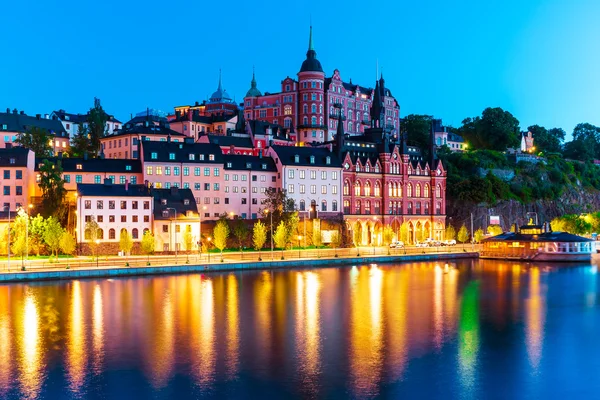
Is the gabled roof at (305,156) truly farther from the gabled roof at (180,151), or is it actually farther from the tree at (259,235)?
the tree at (259,235)

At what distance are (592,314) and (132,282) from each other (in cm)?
3574

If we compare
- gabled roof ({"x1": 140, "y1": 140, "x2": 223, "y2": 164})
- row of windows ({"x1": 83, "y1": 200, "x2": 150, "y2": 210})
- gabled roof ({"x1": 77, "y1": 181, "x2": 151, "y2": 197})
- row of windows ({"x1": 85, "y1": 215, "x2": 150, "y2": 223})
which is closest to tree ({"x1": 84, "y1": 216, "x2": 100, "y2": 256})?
row of windows ({"x1": 85, "y1": 215, "x2": 150, "y2": 223})

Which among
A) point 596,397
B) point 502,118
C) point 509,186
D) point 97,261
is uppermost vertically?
point 502,118

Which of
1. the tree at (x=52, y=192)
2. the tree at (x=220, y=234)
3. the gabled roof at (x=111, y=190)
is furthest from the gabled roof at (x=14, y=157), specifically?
the tree at (x=220, y=234)

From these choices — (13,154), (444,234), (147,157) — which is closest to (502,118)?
(444,234)

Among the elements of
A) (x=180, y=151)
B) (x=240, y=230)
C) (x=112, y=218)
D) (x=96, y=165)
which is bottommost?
(x=240, y=230)

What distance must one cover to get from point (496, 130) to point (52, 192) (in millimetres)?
90406

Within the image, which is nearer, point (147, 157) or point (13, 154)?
point (13, 154)

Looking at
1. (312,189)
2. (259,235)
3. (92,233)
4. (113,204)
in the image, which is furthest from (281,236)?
(92,233)

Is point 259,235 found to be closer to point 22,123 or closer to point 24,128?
point 24,128

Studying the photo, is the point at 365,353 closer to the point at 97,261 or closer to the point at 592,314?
the point at 592,314

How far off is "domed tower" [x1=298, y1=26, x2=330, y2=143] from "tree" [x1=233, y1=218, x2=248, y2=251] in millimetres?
43438

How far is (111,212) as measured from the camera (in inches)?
3007

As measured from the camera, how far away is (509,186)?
12075 centimetres
